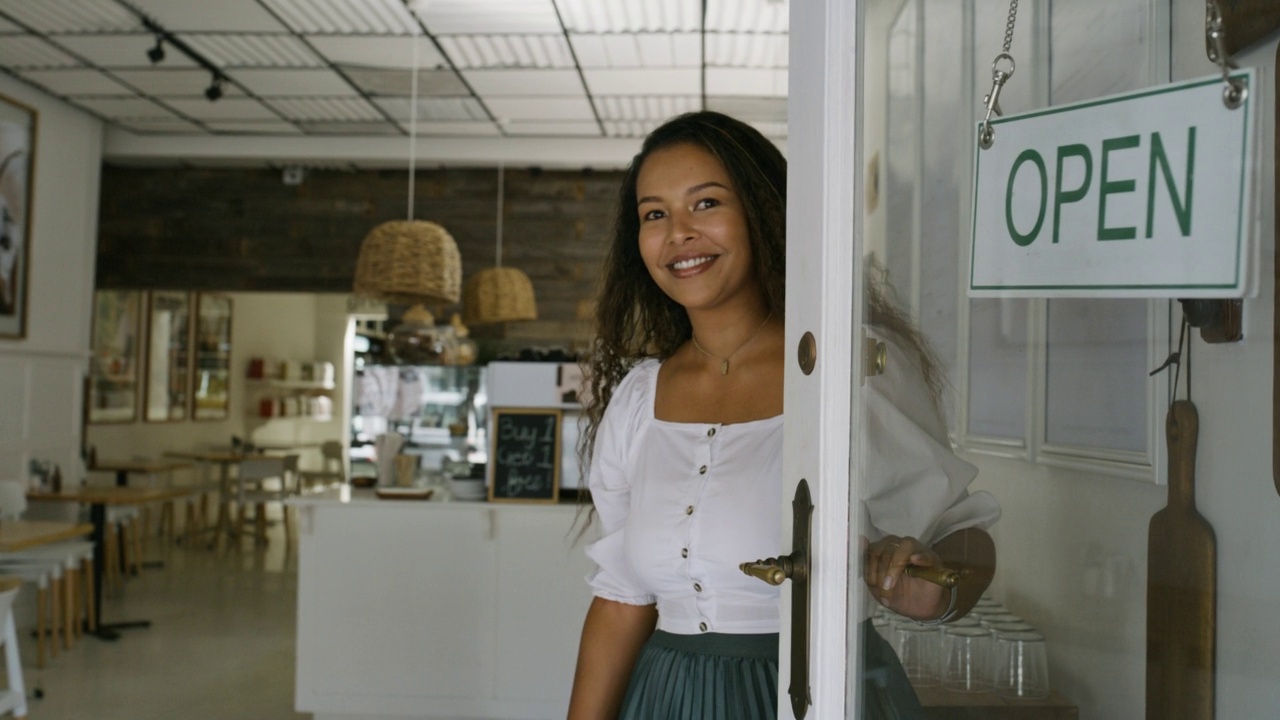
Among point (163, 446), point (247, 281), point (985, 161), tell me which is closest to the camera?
point (985, 161)

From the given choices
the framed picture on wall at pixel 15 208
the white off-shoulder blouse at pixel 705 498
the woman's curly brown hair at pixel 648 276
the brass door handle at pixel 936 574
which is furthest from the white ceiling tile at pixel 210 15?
the brass door handle at pixel 936 574

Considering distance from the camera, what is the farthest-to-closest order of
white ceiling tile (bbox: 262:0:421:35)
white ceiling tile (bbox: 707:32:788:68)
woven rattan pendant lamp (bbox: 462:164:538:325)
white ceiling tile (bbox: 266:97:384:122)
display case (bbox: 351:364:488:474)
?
woven rattan pendant lamp (bbox: 462:164:538:325)
white ceiling tile (bbox: 266:97:384:122)
display case (bbox: 351:364:488:474)
white ceiling tile (bbox: 707:32:788:68)
white ceiling tile (bbox: 262:0:421:35)

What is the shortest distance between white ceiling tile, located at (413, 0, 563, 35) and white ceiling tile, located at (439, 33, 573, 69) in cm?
10

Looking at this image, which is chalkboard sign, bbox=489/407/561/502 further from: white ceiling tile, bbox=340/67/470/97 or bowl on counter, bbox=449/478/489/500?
white ceiling tile, bbox=340/67/470/97

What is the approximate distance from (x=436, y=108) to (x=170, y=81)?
5.43ft

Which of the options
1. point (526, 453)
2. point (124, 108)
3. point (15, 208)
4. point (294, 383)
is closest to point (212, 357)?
point (294, 383)

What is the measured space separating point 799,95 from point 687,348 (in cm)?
Result: 64

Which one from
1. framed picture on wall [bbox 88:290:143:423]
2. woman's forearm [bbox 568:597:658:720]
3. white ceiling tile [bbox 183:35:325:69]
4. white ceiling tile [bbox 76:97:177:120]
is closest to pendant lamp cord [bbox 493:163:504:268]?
white ceiling tile [bbox 183:35:325:69]

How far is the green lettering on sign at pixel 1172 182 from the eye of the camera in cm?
73

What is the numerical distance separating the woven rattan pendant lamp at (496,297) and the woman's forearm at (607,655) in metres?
5.29

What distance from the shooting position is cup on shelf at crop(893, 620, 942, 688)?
3.55 feet

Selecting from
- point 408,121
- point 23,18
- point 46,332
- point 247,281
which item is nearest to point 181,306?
point 247,281

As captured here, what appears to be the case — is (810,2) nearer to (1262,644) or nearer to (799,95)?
(799,95)

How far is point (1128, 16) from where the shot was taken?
825mm
